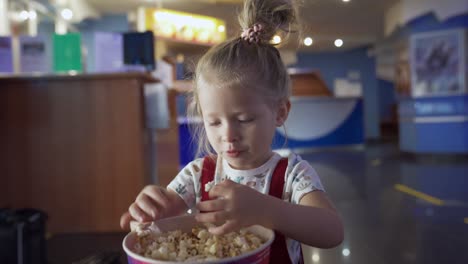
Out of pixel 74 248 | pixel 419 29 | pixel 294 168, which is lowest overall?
pixel 74 248

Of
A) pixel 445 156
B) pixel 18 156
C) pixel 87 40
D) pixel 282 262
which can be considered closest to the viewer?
pixel 282 262

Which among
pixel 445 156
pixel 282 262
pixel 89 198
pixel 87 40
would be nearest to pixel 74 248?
pixel 89 198

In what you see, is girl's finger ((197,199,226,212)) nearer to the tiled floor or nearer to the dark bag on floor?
the tiled floor

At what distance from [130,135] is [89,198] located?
450 millimetres

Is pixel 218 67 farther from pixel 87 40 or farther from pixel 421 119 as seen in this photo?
pixel 87 40

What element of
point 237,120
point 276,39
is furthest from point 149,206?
point 276,39

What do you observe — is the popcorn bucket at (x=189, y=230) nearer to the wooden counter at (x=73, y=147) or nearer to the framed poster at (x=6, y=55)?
the wooden counter at (x=73, y=147)

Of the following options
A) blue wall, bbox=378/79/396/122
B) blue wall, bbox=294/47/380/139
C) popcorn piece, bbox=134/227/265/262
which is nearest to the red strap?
popcorn piece, bbox=134/227/265/262

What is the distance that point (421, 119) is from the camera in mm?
5953

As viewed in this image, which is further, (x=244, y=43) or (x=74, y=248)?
(x=74, y=248)

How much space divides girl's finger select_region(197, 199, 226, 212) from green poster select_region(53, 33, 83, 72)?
2.20m

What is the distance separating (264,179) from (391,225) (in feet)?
5.24

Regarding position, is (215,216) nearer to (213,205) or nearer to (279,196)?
(213,205)

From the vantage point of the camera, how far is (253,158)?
Result: 806 millimetres
